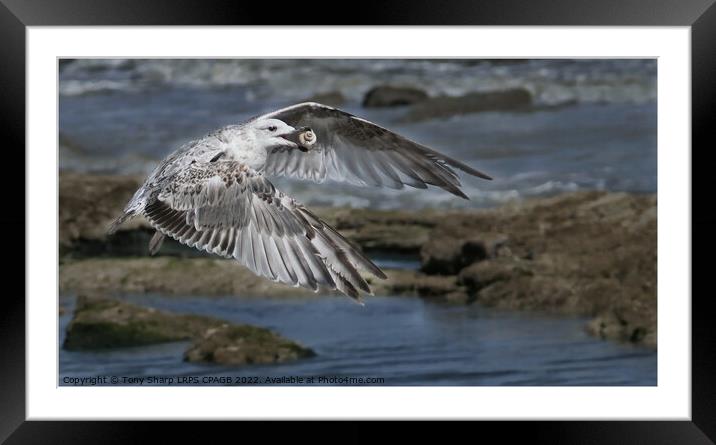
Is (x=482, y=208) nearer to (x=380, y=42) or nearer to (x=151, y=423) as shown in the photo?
(x=380, y=42)

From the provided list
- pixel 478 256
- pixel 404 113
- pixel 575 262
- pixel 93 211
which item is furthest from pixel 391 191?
pixel 93 211

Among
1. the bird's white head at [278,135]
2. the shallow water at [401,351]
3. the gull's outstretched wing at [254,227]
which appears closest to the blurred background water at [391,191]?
the shallow water at [401,351]

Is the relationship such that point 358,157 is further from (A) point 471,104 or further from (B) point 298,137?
(A) point 471,104

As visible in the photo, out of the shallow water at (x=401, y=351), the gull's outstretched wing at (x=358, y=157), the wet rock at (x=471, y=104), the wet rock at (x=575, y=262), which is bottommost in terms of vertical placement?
the shallow water at (x=401, y=351)

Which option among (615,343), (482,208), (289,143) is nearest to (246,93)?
(289,143)

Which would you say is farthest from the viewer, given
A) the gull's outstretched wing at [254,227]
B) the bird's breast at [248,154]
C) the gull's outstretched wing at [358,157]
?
the gull's outstretched wing at [358,157]

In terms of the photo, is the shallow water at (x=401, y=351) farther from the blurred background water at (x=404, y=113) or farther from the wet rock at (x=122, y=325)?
the blurred background water at (x=404, y=113)

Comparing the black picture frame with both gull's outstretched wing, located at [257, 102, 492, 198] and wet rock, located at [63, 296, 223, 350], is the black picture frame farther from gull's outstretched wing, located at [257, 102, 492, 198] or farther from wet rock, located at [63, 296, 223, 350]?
gull's outstretched wing, located at [257, 102, 492, 198]
